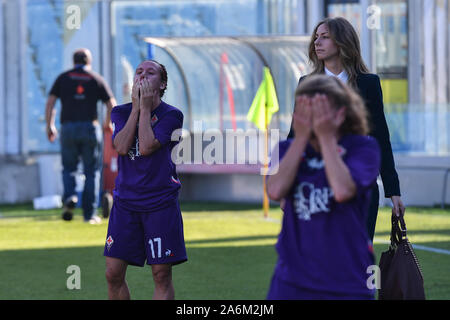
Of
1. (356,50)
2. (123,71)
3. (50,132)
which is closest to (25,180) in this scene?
(123,71)

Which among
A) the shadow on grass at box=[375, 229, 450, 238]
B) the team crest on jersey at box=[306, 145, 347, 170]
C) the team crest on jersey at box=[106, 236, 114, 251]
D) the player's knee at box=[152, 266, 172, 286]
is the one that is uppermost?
the team crest on jersey at box=[306, 145, 347, 170]

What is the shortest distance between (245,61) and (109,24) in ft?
9.64

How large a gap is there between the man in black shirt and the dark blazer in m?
7.36

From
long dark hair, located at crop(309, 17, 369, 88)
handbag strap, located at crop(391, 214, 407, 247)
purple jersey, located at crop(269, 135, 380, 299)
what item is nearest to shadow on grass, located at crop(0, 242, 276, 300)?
handbag strap, located at crop(391, 214, 407, 247)

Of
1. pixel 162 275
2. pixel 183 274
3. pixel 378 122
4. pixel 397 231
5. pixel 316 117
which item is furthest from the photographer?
pixel 183 274

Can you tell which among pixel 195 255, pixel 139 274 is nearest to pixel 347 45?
pixel 139 274

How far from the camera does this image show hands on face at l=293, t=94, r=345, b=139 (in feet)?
12.7

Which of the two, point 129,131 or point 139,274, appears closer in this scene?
point 129,131

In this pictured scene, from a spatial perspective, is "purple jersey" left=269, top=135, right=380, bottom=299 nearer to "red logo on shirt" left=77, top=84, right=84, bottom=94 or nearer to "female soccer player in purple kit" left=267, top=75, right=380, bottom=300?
"female soccer player in purple kit" left=267, top=75, right=380, bottom=300

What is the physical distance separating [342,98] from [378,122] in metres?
1.50

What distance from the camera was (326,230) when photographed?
3951 mm

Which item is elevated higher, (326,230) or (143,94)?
(143,94)

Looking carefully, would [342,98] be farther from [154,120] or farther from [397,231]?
[154,120]

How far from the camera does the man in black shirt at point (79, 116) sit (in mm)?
12625
